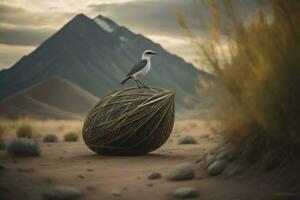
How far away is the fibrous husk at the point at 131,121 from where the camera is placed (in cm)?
1052

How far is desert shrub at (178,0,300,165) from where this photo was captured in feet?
21.2

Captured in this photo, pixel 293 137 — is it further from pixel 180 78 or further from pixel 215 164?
pixel 180 78

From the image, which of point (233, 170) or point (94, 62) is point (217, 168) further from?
point (94, 62)

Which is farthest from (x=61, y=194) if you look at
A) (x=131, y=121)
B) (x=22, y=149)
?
(x=22, y=149)

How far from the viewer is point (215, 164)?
7660mm

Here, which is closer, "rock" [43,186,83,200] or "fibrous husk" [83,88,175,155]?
"rock" [43,186,83,200]

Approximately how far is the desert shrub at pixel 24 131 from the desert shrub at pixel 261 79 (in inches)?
448

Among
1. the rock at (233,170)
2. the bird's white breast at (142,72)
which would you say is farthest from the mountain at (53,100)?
the rock at (233,170)

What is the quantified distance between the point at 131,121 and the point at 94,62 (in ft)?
380

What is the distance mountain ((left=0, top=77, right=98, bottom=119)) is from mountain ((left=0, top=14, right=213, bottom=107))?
1177 inches

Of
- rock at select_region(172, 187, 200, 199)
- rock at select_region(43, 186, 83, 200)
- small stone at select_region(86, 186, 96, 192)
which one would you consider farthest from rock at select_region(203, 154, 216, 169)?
rock at select_region(43, 186, 83, 200)

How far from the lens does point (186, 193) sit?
651 centimetres

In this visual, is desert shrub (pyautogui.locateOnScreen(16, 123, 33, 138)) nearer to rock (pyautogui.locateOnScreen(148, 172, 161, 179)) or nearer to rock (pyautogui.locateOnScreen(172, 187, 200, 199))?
rock (pyautogui.locateOnScreen(148, 172, 161, 179))

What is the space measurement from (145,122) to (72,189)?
13.0 feet
